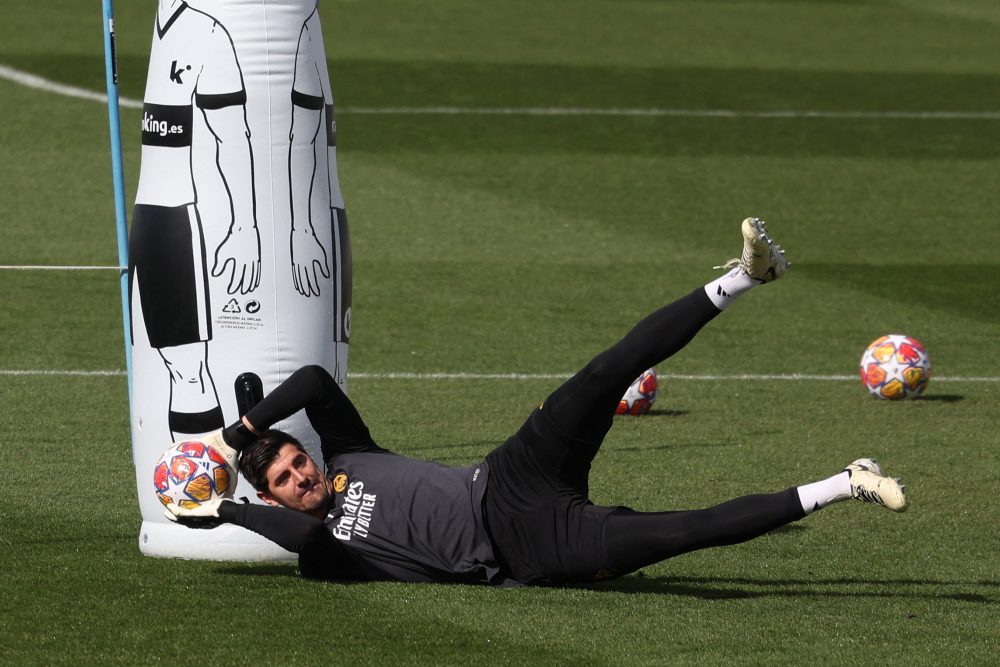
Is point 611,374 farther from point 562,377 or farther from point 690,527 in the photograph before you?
point 562,377

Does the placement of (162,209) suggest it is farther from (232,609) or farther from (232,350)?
(232,609)

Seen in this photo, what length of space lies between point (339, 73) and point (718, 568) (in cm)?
2071

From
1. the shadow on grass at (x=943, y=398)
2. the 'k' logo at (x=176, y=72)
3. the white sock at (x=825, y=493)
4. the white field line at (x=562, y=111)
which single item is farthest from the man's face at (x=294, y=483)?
the white field line at (x=562, y=111)

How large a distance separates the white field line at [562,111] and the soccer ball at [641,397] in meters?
14.3

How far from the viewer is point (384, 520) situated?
24.5 ft

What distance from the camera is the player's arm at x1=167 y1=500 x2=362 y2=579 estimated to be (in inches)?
283

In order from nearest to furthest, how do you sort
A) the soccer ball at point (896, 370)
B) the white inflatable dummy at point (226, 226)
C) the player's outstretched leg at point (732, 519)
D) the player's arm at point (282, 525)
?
the player's outstretched leg at point (732, 519) → the player's arm at point (282, 525) → the white inflatable dummy at point (226, 226) → the soccer ball at point (896, 370)

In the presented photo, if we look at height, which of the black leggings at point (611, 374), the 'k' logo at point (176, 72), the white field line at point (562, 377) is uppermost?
the 'k' logo at point (176, 72)

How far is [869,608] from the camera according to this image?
7.14 meters

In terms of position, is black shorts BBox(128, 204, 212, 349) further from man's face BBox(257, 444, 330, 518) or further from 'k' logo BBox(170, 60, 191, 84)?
man's face BBox(257, 444, 330, 518)

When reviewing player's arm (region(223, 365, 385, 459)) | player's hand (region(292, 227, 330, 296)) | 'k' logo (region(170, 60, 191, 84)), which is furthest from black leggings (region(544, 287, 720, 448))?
'k' logo (region(170, 60, 191, 84))

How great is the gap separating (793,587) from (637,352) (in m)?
1.29

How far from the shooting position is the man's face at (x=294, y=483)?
7449 millimetres

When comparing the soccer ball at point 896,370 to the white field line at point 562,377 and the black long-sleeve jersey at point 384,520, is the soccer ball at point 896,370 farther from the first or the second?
the black long-sleeve jersey at point 384,520
